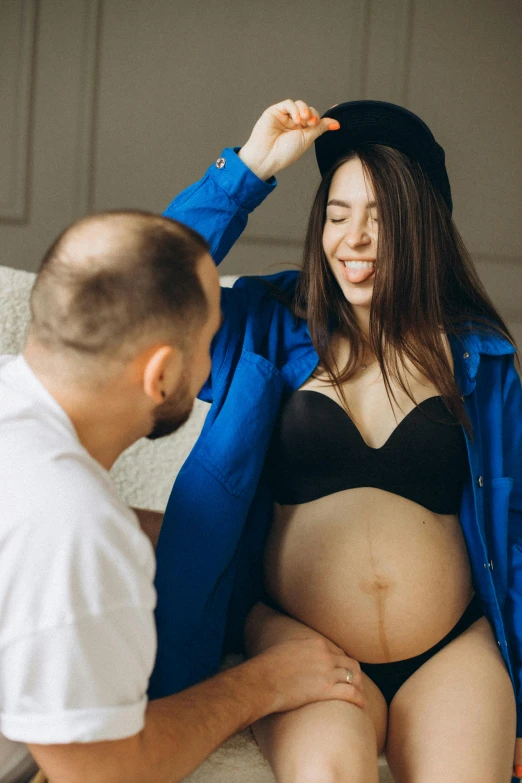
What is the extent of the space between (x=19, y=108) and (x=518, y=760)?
7.39 feet

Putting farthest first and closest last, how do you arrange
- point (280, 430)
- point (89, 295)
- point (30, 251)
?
point (30, 251) < point (280, 430) < point (89, 295)

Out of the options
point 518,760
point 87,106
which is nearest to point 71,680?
point 518,760

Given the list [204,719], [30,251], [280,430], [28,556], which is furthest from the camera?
[30,251]

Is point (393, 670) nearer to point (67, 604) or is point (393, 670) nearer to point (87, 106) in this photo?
point (67, 604)

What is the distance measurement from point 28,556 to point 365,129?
1.01 meters

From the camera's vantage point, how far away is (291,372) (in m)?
1.37

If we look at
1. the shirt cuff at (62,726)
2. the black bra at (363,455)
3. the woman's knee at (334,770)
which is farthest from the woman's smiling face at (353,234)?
the shirt cuff at (62,726)

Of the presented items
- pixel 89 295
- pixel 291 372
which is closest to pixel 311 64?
pixel 291 372

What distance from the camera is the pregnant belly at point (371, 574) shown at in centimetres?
121

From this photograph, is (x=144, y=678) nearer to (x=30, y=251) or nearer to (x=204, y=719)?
(x=204, y=719)

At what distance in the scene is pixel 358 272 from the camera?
1.37 meters

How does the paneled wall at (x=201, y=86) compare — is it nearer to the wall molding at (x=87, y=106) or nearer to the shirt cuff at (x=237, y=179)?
the wall molding at (x=87, y=106)

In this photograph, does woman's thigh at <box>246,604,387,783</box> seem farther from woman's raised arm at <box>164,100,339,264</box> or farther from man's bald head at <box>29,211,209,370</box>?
woman's raised arm at <box>164,100,339,264</box>

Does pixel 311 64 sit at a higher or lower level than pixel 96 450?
higher
